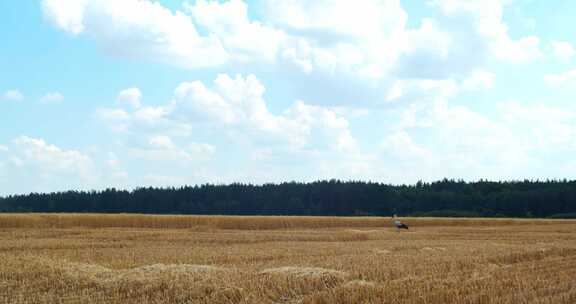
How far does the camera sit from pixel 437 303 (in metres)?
11.2

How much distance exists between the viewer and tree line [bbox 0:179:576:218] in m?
107

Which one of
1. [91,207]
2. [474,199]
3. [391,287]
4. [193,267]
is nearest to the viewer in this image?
[391,287]

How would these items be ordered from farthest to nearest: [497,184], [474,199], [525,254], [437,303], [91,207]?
[91,207], [497,184], [474,199], [525,254], [437,303]

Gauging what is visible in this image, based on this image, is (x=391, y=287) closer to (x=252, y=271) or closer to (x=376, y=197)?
(x=252, y=271)

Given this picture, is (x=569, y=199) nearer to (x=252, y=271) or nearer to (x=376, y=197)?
(x=376, y=197)

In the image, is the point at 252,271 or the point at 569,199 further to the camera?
the point at 569,199

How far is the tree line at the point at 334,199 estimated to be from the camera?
4215 inches

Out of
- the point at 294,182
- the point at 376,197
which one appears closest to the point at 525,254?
the point at 376,197

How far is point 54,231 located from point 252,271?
93.2ft

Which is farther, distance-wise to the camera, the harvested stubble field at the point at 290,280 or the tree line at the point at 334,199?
the tree line at the point at 334,199

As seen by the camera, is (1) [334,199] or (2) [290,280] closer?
(2) [290,280]

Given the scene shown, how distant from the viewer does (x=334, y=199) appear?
12488cm

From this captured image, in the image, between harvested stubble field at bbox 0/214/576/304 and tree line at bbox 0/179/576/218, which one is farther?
tree line at bbox 0/179/576/218

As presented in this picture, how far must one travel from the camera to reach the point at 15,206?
142875 millimetres
